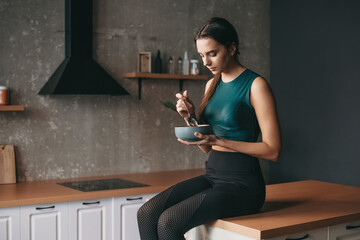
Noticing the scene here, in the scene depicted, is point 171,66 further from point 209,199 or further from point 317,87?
point 209,199

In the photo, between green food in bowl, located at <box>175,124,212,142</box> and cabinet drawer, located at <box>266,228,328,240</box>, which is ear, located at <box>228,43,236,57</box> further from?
cabinet drawer, located at <box>266,228,328,240</box>

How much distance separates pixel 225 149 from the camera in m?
2.21

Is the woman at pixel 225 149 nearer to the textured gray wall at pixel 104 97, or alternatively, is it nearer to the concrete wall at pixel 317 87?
the textured gray wall at pixel 104 97

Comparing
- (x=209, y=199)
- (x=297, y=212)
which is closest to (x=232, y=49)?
(x=209, y=199)

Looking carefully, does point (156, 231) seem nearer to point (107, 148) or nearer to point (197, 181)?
point (197, 181)

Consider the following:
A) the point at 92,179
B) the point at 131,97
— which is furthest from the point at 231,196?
the point at 131,97

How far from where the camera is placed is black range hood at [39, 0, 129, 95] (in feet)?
11.6

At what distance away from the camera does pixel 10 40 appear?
3.54 meters

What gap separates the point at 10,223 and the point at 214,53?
1694 mm

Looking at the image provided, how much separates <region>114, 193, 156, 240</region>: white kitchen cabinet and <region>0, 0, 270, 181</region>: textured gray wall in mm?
702

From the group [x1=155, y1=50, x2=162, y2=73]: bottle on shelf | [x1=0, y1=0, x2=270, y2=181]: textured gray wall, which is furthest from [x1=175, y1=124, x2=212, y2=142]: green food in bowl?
[x1=155, y1=50, x2=162, y2=73]: bottle on shelf

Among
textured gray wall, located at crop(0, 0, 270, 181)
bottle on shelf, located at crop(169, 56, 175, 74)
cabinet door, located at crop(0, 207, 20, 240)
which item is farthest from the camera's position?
bottle on shelf, located at crop(169, 56, 175, 74)

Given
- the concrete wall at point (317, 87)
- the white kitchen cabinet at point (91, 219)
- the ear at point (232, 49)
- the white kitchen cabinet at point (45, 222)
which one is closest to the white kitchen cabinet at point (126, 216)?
the white kitchen cabinet at point (91, 219)

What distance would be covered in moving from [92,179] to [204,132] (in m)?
1.93
